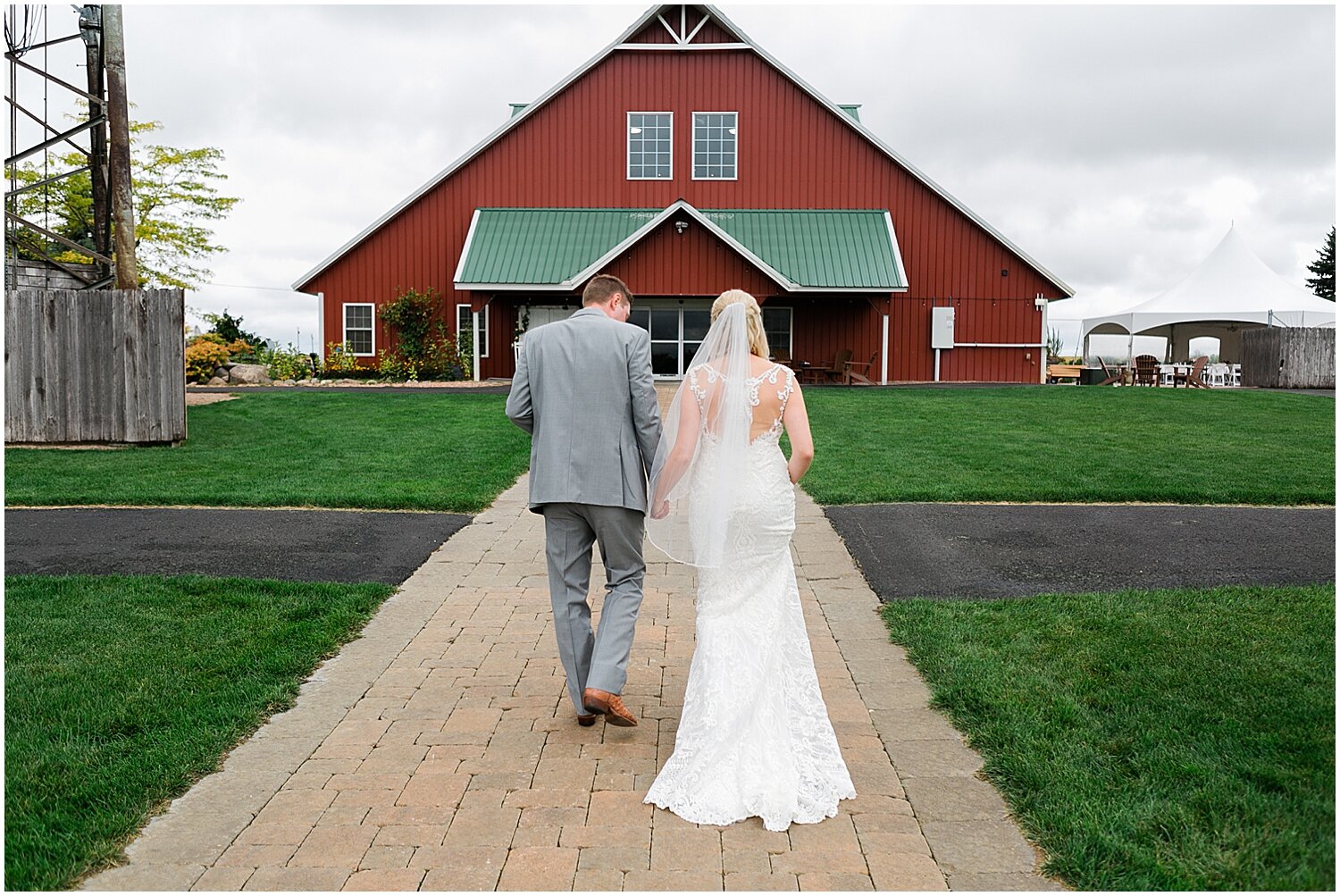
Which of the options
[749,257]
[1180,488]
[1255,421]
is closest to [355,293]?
[749,257]

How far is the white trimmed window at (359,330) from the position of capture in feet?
98.3

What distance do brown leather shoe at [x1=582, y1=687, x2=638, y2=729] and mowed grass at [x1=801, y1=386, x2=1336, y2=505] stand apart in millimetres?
6133

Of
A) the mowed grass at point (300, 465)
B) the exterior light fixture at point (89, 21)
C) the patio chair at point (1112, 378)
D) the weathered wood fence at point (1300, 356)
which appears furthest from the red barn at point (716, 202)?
the exterior light fixture at point (89, 21)

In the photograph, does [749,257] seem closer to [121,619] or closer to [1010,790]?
[121,619]

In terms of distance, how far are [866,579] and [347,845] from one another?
15.7 feet

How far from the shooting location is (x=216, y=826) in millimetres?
3959

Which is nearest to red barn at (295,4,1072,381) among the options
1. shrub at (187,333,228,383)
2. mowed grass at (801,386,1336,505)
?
shrub at (187,333,228,383)

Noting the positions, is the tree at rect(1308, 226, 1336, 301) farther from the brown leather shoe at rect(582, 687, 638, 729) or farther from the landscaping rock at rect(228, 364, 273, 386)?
the brown leather shoe at rect(582, 687, 638, 729)

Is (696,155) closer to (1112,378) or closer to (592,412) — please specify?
(1112,378)

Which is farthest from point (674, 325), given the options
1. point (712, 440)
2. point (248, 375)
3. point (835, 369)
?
point (712, 440)

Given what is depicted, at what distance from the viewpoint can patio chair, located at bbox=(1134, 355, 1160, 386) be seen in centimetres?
3011

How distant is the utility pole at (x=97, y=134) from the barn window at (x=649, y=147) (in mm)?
13779

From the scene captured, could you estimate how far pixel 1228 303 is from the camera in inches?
1266

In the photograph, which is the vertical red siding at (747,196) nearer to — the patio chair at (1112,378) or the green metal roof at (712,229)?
the green metal roof at (712,229)
